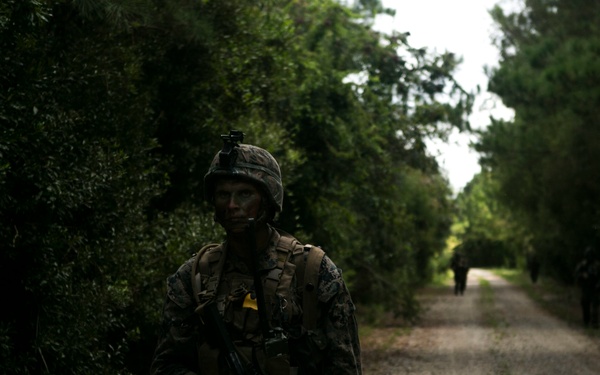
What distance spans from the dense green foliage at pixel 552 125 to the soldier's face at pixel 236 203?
22.3 metres

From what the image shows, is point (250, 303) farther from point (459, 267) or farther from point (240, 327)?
point (459, 267)

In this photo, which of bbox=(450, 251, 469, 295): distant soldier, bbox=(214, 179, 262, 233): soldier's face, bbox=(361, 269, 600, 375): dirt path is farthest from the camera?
bbox=(450, 251, 469, 295): distant soldier

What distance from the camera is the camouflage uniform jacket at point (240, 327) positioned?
154 inches

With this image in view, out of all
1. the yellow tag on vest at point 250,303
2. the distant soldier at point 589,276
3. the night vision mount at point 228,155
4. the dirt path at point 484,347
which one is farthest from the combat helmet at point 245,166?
the distant soldier at point 589,276

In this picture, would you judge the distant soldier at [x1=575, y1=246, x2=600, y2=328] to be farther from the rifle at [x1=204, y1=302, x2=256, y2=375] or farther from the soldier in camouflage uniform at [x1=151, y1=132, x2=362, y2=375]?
the rifle at [x1=204, y1=302, x2=256, y2=375]

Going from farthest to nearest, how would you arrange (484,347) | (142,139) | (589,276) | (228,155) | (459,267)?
1. (459,267)
2. (589,276)
3. (484,347)
4. (142,139)
5. (228,155)

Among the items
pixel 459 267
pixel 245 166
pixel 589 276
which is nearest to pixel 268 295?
pixel 245 166

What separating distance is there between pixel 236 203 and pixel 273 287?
0.35 metres

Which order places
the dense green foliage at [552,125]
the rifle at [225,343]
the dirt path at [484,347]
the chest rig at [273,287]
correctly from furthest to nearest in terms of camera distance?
the dense green foliage at [552,125] → the dirt path at [484,347] → the chest rig at [273,287] → the rifle at [225,343]

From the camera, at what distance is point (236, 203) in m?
4.02

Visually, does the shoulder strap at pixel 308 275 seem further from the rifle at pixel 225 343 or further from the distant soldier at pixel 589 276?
the distant soldier at pixel 589 276

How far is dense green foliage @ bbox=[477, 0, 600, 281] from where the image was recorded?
88.3 ft

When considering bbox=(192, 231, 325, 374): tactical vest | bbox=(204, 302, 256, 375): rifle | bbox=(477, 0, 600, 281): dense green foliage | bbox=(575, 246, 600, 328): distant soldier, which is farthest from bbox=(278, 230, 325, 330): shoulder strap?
bbox=(477, 0, 600, 281): dense green foliage

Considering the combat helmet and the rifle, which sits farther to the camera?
the combat helmet
